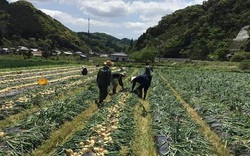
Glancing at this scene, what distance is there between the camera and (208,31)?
116188 mm

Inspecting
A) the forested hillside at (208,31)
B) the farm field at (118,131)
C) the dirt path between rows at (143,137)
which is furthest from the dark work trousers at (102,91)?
the forested hillside at (208,31)

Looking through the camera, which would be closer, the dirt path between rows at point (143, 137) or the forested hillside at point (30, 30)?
the dirt path between rows at point (143, 137)

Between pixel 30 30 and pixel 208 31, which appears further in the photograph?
pixel 30 30

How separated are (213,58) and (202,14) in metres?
55.9

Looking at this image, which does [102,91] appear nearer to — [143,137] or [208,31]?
[143,137]

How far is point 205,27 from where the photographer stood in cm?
12006

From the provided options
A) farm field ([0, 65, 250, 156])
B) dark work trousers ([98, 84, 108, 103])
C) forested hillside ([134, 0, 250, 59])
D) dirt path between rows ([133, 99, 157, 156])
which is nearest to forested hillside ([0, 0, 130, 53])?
forested hillside ([134, 0, 250, 59])

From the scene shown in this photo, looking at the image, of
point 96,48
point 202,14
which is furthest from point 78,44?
point 202,14

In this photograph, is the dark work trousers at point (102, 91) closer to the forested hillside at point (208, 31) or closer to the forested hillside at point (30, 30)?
the forested hillside at point (208, 31)

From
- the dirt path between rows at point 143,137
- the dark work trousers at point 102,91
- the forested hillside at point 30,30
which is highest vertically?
the forested hillside at point 30,30

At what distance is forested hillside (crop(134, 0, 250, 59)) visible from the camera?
3947 inches

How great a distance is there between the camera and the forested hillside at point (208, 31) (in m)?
100

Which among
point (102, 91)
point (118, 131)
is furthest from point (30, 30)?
point (118, 131)

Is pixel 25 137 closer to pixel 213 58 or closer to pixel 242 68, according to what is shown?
pixel 242 68
